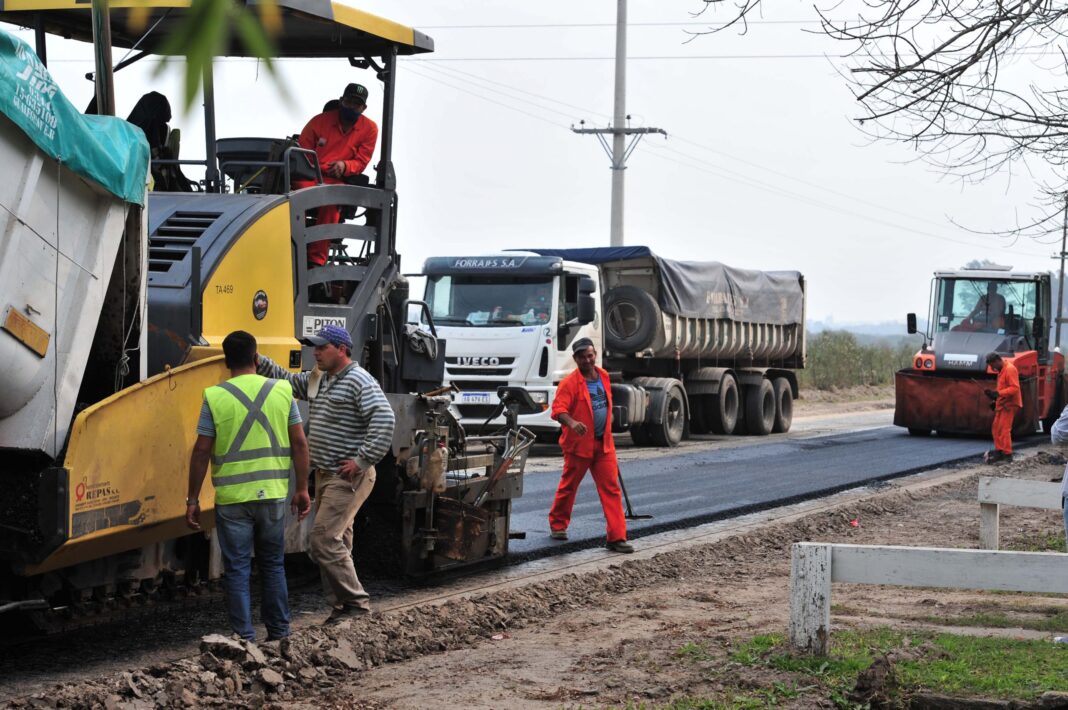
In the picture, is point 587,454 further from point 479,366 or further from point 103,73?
point 479,366

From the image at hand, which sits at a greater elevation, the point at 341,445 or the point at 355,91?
the point at 355,91

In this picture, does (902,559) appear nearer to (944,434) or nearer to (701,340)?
(701,340)

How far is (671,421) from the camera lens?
2216 cm

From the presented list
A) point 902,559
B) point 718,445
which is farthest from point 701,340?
point 902,559

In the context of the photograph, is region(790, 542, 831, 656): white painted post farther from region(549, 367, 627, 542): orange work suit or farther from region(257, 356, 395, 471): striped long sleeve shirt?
region(549, 367, 627, 542): orange work suit

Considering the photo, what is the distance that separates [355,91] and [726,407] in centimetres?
1769

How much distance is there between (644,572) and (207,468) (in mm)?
4095

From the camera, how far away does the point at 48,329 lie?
551 cm

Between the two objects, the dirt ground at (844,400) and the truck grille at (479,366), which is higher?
the truck grille at (479,366)

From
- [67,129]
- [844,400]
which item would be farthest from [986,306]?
[67,129]

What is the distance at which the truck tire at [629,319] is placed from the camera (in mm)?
21609

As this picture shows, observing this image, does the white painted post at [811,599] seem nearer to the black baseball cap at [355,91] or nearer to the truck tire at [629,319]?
the black baseball cap at [355,91]

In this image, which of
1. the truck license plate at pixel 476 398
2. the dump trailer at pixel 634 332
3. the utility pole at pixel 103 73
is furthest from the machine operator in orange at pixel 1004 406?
the utility pole at pixel 103 73

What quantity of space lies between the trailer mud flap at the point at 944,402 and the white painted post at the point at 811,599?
17797 millimetres
